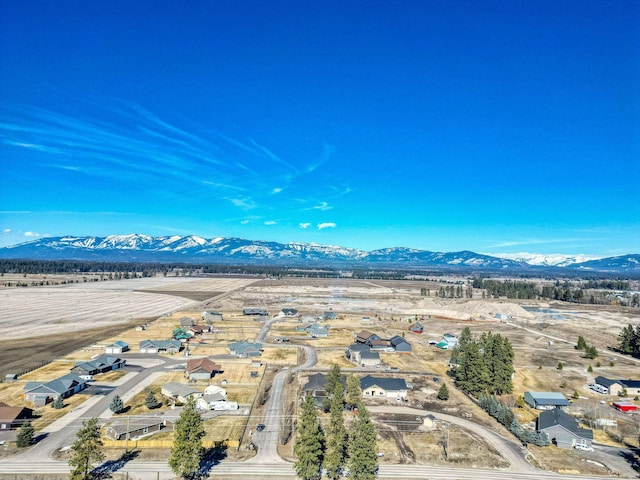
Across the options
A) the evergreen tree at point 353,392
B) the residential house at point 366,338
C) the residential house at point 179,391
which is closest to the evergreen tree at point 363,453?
the evergreen tree at point 353,392

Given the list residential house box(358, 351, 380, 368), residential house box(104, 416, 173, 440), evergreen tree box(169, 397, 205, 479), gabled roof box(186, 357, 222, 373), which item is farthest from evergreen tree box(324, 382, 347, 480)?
residential house box(358, 351, 380, 368)

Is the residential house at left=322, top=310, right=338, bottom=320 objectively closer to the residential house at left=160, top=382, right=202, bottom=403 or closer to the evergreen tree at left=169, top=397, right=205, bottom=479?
the residential house at left=160, top=382, right=202, bottom=403

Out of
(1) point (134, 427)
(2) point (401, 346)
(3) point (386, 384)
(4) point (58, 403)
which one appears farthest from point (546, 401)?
(4) point (58, 403)

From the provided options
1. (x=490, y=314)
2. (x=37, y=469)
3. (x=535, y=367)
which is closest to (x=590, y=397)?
(x=535, y=367)

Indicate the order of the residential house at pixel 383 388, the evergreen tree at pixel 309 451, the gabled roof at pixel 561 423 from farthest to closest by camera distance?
the residential house at pixel 383 388 < the gabled roof at pixel 561 423 < the evergreen tree at pixel 309 451

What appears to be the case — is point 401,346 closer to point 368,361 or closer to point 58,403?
point 368,361

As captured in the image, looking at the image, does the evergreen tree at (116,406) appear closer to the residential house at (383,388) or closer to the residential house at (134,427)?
the residential house at (134,427)
